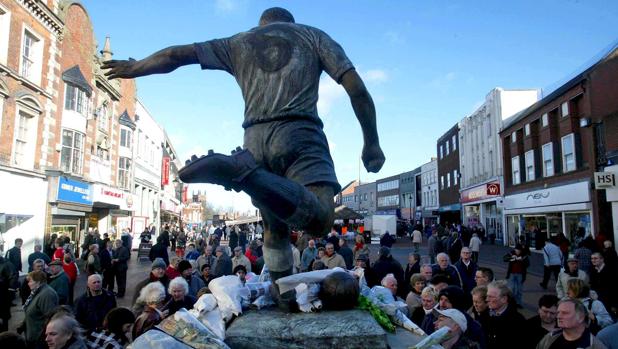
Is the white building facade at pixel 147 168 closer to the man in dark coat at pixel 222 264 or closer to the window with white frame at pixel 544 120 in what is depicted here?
the man in dark coat at pixel 222 264

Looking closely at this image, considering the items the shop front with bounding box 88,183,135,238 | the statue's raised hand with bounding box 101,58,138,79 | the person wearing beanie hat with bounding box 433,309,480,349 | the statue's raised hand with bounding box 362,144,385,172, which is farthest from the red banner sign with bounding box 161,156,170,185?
the statue's raised hand with bounding box 362,144,385,172

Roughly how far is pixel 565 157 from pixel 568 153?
0.46 m

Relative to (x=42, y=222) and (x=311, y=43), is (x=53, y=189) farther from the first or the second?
(x=311, y=43)

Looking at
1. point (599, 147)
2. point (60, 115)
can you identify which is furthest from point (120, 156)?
point (599, 147)

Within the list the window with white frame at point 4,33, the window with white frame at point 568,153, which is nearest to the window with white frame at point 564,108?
the window with white frame at point 568,153

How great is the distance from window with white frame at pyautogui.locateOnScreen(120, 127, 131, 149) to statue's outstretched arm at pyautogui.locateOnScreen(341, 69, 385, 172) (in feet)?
101

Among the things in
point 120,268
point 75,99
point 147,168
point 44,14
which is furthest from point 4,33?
point 147,168

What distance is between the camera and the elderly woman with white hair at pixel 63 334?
3703 millimetres

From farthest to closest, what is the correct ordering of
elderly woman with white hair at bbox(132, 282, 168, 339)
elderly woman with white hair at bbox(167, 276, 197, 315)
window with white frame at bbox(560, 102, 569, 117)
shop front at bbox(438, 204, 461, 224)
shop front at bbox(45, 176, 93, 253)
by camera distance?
shop front at bbox(438, 204, 461, 224) < window with white frame at bbox(560, 102, 569, 117) < shop front at bbox(45, 176, 93, 253) < elderly woman with white hair at bbox(167, 276, 197, 315) < elderly woman with white hair at bbox(132, 282, 168, 339)

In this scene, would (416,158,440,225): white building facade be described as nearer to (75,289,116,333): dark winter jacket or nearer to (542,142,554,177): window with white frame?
(542,142,554,177): window with white frame

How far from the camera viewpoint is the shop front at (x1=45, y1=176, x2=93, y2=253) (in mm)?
20656

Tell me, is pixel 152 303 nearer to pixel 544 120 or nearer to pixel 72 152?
pixel 72 152

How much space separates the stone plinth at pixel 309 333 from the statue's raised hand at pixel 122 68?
6.08 feet

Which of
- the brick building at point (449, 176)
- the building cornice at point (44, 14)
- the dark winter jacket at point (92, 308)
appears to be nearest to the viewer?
the dark winter jacket at point (92, 308)
